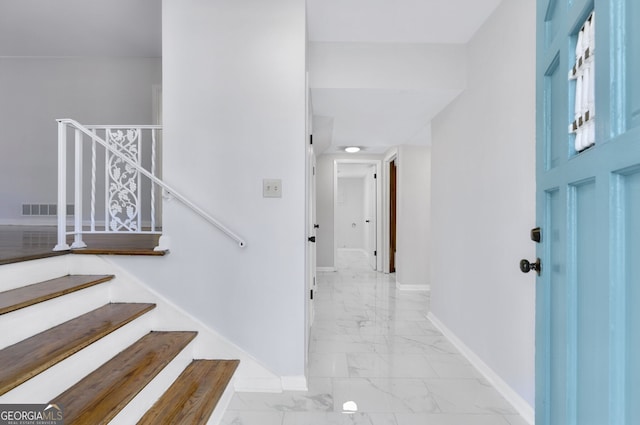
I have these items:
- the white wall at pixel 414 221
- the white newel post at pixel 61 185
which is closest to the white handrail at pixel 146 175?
the white newel post at pixel 61 185

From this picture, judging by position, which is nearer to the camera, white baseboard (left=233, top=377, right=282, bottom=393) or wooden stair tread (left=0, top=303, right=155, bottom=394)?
wooden stair tread (left=0, top=303, right=155, bottom=394)

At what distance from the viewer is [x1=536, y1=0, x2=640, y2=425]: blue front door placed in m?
0.62

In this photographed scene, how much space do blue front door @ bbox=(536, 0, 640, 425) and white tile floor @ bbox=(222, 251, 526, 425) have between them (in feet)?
3.12

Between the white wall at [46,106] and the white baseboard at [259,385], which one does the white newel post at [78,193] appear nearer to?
the white baseboard at [259,385]

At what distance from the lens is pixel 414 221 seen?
4.70 meters

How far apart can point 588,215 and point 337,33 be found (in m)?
2.34

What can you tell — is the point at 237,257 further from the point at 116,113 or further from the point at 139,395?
the point at 116,113

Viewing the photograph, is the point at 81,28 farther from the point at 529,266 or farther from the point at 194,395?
the point at 529,266

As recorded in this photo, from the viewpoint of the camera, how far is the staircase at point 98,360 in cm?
121

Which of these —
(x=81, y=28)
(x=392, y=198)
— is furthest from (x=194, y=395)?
(x=392, y=198)

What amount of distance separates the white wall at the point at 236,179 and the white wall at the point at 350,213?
8118 millimetres

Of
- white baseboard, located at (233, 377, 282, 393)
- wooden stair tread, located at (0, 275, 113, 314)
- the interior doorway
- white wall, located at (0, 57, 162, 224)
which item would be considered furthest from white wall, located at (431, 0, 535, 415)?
white wall, located at (0, 57, 162, 224)

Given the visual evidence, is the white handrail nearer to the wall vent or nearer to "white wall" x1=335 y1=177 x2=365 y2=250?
the wall vent

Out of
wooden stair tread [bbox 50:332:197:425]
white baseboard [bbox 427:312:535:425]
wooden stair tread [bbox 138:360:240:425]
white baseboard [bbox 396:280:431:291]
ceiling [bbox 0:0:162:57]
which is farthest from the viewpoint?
white baseboard [bbox 396:280:431:291]
